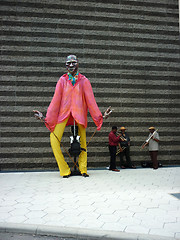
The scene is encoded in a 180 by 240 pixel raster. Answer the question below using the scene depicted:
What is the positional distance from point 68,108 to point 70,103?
158 millimetres

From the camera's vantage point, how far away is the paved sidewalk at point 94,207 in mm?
3049

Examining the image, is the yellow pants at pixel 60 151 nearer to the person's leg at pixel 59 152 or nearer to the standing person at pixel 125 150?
the person's leg at pixel 59 152

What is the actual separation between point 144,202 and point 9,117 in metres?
5.84

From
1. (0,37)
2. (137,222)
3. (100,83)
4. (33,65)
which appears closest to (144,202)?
(137,222)

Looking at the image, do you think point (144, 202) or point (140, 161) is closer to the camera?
point (144, 202)

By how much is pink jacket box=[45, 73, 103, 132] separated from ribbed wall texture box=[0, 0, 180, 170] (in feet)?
5.60

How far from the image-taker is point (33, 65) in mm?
8688

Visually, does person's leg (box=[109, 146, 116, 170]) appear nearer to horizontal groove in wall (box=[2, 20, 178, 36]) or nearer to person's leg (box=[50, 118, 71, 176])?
person's leg (box=[50, 118, 71, 176])

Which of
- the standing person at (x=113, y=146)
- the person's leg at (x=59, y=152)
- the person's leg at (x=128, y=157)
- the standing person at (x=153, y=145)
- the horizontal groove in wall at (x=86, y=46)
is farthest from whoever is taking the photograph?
the horizontal groove in wall at (x=86, y=46)

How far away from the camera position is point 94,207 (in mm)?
3982

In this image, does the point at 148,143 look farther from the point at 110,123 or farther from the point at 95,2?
the point at 95,2

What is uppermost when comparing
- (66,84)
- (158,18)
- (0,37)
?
(158,18)

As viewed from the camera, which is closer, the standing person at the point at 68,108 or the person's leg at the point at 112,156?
the standing person at the point at 68,108

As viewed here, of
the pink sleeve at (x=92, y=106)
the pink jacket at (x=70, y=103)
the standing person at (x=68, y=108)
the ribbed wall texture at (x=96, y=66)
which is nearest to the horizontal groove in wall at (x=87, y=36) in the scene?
the ribbed wall texture at (x=96, y=66)
